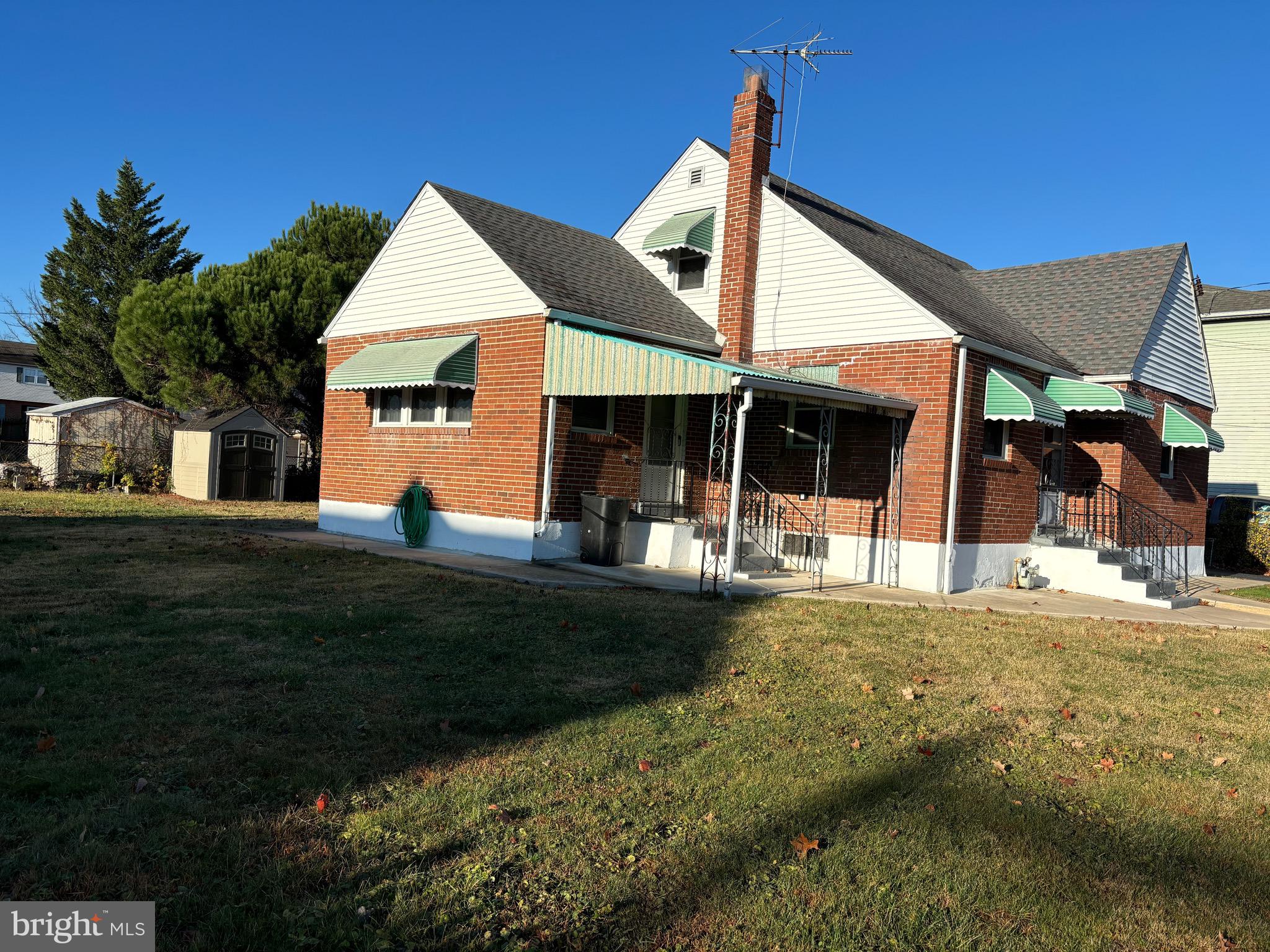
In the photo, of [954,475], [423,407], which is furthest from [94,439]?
[954,475]

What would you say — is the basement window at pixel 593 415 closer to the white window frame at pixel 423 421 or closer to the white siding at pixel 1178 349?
the white window frame at pixel 423 421

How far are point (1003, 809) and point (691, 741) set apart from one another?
1.78m

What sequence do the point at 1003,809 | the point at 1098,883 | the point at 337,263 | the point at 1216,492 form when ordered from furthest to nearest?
the point at 337,263
the point at 1216,492
the point at 1003,809
the point at 1098,883

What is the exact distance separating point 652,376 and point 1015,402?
5673 mm

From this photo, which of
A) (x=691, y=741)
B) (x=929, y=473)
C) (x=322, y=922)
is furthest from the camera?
(x=929, y=473)

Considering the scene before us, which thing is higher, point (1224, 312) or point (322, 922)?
point (1224, 312)

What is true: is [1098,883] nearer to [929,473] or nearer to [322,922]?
[322,922]

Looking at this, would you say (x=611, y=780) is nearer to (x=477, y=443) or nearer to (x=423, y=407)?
(x=477, y=443)

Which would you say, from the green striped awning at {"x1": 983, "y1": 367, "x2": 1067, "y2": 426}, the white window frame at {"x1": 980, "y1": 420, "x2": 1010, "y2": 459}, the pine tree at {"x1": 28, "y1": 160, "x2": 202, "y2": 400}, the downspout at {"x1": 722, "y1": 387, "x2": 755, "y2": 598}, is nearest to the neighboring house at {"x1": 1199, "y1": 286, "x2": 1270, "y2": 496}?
the white window frame at {"x1": 980, "y1": 420, "x2": 1010, "y2": 459}

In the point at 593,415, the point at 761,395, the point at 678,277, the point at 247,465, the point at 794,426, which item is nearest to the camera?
the point at 761,395

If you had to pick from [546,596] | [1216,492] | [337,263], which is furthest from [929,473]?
[337,263]

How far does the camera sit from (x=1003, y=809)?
187 inches

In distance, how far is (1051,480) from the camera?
15883 mm

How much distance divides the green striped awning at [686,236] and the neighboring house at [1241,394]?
17.4 m
